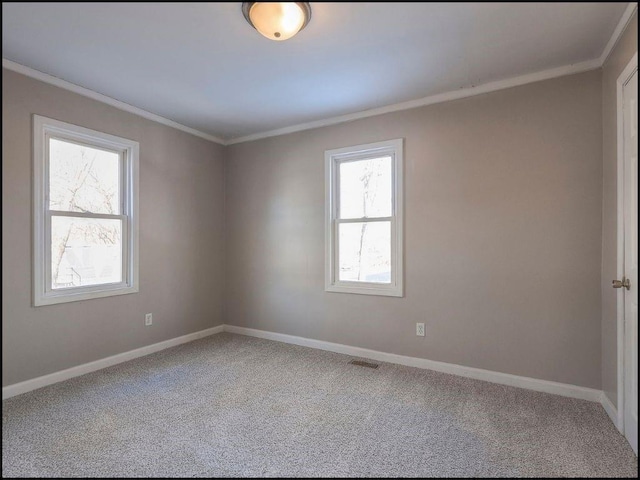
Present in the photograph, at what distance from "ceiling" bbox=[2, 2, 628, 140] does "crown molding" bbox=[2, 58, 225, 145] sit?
42 millimetres

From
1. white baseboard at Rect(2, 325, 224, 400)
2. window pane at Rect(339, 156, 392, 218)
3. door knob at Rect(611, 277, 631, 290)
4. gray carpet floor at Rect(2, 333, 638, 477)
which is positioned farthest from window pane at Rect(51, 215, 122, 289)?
door knob at Rect(611, 277, 631, 290)

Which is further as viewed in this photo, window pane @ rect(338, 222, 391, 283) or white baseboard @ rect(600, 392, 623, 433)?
window pane @ rect(338, 222, 391, 283)

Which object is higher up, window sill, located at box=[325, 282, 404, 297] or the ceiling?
the ceiling

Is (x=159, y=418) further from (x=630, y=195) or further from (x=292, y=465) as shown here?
(x=630, y=195)

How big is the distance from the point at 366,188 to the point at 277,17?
169cm

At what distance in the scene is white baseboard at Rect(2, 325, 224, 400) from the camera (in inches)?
84.2

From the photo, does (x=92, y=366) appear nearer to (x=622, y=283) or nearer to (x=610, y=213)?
(x=622, y=283)

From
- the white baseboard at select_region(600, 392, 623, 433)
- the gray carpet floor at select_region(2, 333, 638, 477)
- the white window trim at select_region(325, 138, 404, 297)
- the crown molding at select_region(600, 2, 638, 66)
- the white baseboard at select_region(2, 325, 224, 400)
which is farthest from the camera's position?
the white window trim at select_region(325, 138, 404, 297)

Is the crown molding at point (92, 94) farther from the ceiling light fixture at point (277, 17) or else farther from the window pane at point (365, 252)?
the window pane at point (365, 252)

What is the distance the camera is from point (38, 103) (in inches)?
92.0

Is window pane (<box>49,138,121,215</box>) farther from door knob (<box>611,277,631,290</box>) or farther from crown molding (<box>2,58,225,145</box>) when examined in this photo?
door knob (<box>611,277,631,290</box>)

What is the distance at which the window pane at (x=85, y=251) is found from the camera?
2.44 metres

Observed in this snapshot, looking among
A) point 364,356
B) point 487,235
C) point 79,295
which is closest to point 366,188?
point 487,235

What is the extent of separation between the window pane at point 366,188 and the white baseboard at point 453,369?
49.4 inches
